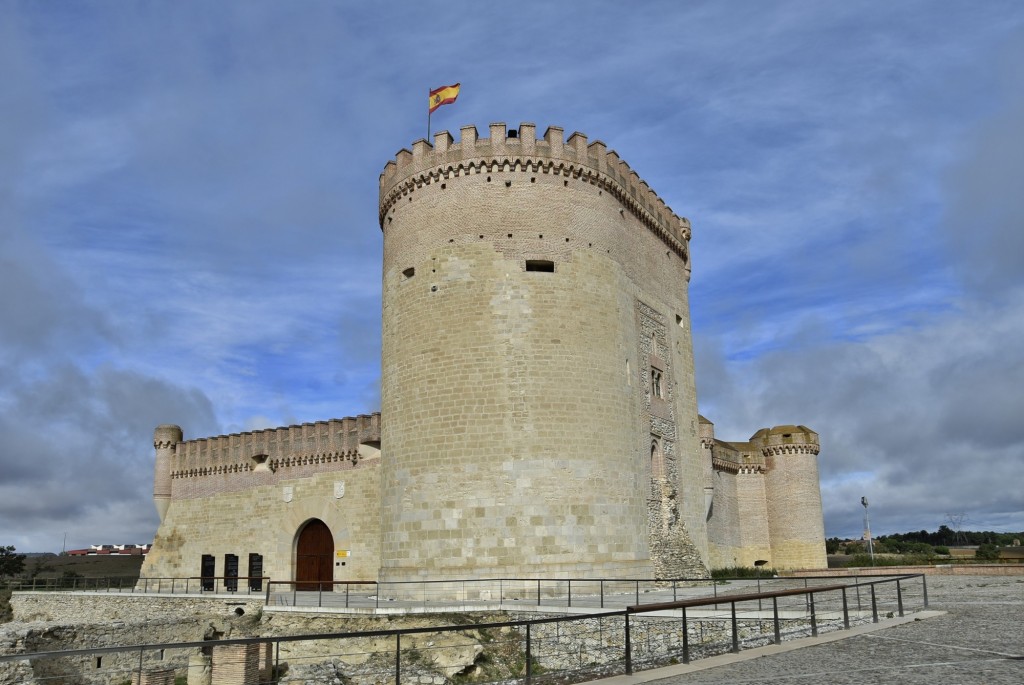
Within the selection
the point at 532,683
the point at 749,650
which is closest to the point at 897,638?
the point at 749,650

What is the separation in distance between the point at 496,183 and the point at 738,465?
60.5 feet

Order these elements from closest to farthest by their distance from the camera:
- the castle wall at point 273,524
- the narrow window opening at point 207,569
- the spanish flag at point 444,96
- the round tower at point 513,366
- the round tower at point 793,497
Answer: the round tower at point 513,366 < the spanish flag at point 444,96 < the castle wall at point 273,524 < the narrow window opening at point 207,569 < the round tower at point 793,497

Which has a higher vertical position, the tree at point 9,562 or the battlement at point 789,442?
the battlement at point 789,442

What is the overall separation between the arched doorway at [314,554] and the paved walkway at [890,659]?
19.9m

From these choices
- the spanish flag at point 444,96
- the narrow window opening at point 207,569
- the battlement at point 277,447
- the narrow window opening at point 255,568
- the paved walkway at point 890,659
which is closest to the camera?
the paved walkway at point 890,659

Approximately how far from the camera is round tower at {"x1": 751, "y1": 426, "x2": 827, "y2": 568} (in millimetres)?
32875

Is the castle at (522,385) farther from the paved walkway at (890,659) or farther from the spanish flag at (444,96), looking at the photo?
the paved walkway at (890,659)

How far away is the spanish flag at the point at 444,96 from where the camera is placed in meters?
23.8

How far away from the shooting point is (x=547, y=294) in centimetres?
2103

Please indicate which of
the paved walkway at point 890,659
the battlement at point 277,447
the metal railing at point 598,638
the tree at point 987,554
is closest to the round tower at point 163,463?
the battlement at point 277,447

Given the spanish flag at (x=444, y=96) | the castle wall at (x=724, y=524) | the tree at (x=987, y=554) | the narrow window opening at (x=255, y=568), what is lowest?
the tree at (x=987, y=554)

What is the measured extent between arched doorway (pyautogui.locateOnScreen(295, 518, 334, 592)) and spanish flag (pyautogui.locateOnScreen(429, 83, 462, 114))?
48.5 feet

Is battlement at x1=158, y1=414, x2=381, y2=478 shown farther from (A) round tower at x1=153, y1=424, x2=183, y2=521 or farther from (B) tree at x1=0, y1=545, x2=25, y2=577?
(B) tree at x1=0, y1=545, x2=25, y2=577

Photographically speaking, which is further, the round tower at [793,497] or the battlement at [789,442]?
the battlement at [789,442]
